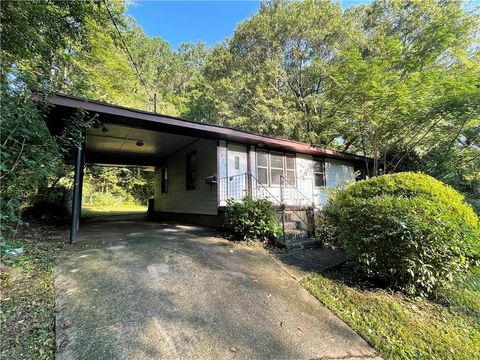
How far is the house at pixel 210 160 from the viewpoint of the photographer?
629 cm

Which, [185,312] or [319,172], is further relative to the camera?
[319,172]

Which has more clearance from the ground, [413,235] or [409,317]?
[413,235]

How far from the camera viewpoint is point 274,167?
929 cm

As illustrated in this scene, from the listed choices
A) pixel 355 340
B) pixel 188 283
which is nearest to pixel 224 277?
pixel 188 283

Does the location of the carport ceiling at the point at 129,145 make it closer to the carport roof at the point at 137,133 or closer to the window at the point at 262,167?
the carport roof at the point at 137,133

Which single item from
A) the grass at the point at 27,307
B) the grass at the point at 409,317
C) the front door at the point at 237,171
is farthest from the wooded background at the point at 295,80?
the front door at the point at 237,171

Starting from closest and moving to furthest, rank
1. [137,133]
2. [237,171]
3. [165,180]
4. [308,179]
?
[137,133] → [237,171] → [308,179] → [165,180]

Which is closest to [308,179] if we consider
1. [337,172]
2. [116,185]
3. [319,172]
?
[319,172]

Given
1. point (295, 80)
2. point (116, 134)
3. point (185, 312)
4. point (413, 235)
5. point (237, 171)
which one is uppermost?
point (295, 80)

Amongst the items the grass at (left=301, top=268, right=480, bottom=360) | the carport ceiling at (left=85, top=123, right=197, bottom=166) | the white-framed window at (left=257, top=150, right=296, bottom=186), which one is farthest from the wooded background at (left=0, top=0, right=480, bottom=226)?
the grass at (left=301, top=268, right=480, bottom=360)

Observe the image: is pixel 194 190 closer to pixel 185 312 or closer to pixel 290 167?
pixel 290 167

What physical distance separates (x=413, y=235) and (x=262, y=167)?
5796 millimetres

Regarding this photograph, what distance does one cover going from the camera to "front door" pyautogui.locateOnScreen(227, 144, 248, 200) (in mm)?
8094

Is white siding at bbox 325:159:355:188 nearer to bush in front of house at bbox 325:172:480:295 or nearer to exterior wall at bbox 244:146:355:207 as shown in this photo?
exterior wall at bbox 244:146:355:207
